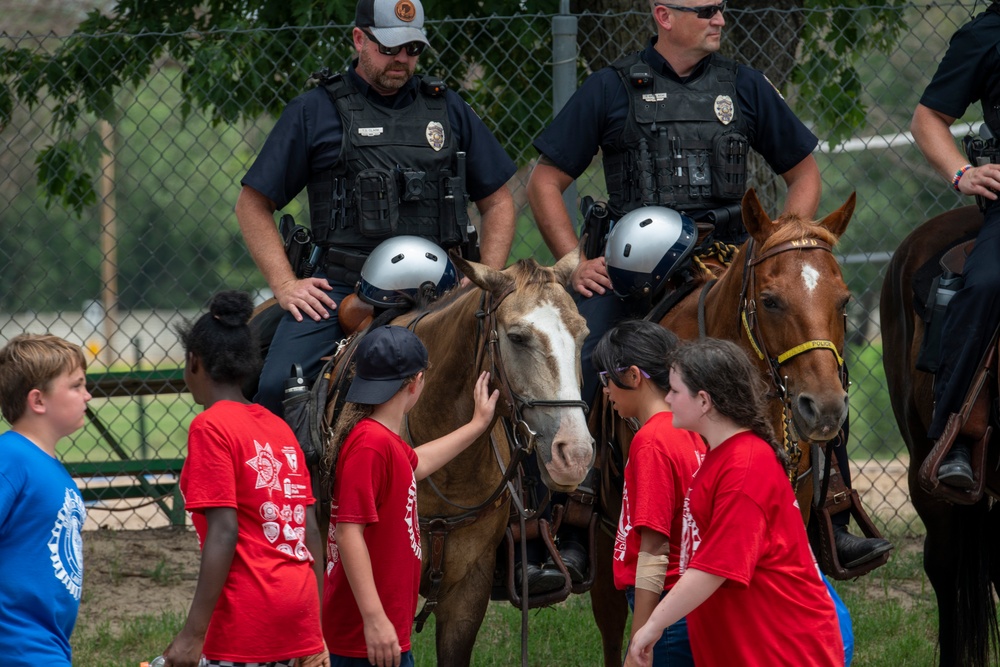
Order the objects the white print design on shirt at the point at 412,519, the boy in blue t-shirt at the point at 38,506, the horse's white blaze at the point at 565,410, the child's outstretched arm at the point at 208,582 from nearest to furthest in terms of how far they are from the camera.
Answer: the boy in blue t-shirt at the point at 38,506, the child's outstretched arm at the point at 208,582, the white print design on shirt at the point at 412,519, the horse's white blaze at the point at 565,410

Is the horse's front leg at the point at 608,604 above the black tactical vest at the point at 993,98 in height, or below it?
below

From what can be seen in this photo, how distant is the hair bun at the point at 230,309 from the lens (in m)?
4.02

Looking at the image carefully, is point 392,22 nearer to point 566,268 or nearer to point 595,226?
point 595,226

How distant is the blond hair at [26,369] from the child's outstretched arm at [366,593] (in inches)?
38.1

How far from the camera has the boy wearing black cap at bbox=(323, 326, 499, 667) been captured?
3910 mm

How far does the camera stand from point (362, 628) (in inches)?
163

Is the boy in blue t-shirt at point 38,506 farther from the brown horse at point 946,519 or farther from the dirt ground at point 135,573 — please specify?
the brown horse at point 946,519

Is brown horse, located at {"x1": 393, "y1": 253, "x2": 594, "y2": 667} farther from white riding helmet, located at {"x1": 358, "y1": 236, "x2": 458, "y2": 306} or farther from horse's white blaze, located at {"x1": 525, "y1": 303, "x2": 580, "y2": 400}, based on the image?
white riding helmet, located at {"x1": 358, "y1": 236, "x2": 458, "y2": 306}

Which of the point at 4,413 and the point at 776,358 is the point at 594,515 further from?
the point at 4,413

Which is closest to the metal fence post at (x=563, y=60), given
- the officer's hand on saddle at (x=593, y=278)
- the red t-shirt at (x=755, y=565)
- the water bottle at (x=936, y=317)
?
the officer's hand on saddle at (x=593, y=278)

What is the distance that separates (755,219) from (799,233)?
0.20 m

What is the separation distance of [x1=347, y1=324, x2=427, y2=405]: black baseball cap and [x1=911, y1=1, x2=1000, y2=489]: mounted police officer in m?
Answer: 2.64

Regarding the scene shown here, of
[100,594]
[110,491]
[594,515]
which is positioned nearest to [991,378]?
[594,515]

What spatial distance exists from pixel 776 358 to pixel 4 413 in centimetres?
271
